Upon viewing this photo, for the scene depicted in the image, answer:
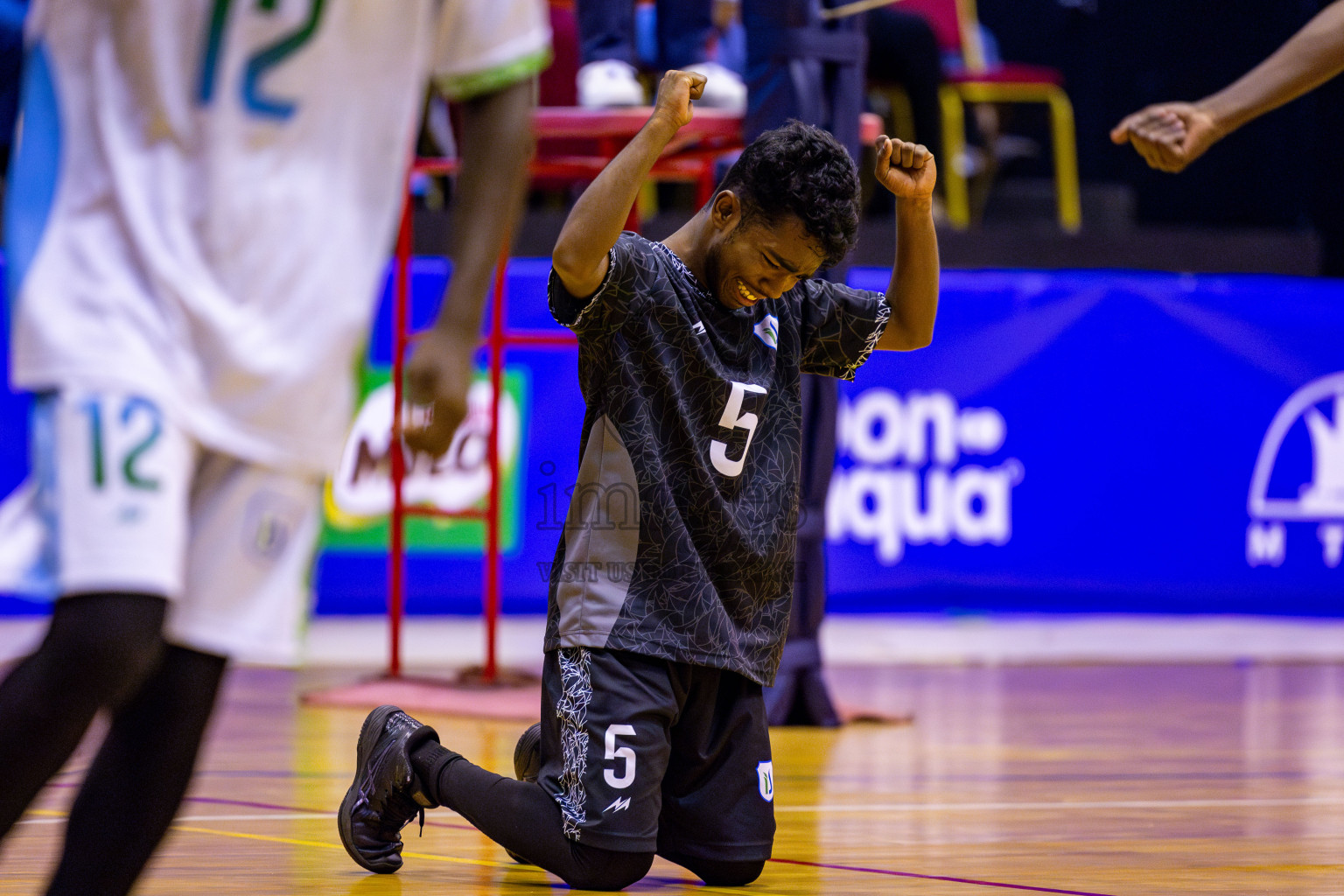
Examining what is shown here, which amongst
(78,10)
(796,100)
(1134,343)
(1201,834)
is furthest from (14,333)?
(1134,343)

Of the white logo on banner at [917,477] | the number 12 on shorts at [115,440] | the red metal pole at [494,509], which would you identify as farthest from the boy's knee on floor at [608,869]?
the white logo on banner at [917,477]

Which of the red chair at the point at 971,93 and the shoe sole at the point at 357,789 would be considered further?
the red chair at the point at 971,93

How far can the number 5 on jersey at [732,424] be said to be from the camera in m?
2.38

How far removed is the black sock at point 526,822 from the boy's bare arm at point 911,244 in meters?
0.87

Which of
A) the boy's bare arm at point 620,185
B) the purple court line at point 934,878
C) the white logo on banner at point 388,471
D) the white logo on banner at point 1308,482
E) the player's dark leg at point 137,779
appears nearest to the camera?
the player's dark leg at point 137,779

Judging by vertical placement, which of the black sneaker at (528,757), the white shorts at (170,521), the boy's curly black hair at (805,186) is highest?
the boy's curly black hair at (805,186)

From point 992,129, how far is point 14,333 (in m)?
6.91

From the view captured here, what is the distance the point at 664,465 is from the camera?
236cm

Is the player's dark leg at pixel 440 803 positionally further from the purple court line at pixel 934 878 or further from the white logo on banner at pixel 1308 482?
the white logo on banner at pixel 1308 482

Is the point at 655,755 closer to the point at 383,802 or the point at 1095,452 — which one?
the point at 383,802

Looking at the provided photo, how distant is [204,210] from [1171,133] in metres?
1.56

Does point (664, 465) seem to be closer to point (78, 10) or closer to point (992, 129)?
point (78, 10)

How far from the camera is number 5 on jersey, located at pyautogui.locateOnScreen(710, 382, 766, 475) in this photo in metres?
2.38

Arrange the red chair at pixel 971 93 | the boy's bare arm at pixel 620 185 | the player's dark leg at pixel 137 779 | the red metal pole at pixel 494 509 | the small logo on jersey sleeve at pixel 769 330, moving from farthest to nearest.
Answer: the red chair at pixel 971 93, the red metal pole at pixel 494 509, the small logo on jersey sleeve at pixel 769 330, the boy's bare arm at pixel 620 185, the player's dark leg at pixel 137 779
